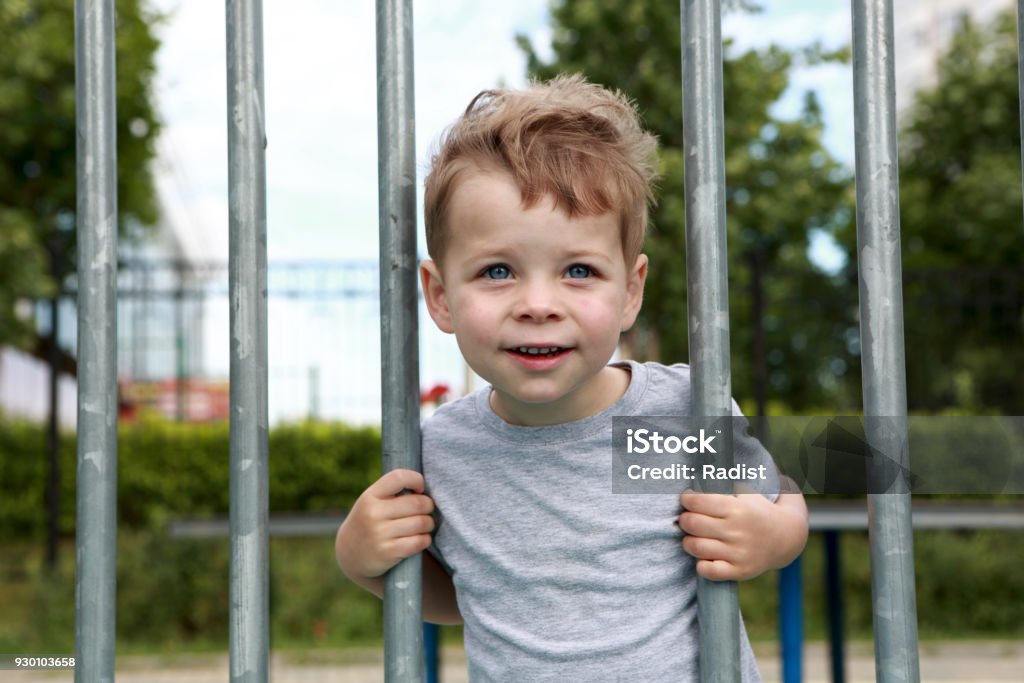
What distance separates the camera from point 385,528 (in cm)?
128

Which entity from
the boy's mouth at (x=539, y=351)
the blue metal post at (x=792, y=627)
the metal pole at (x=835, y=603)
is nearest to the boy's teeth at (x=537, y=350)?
the boy's mouth at (x=539, y=351)

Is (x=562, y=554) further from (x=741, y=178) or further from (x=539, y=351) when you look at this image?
(x=741, y=178)

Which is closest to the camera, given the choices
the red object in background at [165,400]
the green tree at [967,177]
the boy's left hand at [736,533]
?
the boy's left hand at [736,533]

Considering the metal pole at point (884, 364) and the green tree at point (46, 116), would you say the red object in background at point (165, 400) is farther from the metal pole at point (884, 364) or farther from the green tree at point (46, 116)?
the metal pole at point (884, 364)

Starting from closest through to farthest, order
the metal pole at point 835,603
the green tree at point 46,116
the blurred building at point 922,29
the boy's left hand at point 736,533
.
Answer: the boy's left hand at point 736,533
the metal pole at point 835,603
the green tree at point 46,116
the blurred building at point 922,29

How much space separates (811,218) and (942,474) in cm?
1156

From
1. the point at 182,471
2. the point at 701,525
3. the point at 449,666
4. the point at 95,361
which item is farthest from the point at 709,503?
the point at 182,471

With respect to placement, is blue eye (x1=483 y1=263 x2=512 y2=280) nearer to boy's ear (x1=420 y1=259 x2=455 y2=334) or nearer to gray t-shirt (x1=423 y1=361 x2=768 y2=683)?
boy's ear (x1=420 y1=259 x2=455 y2=334)

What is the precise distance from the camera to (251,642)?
1.11 m

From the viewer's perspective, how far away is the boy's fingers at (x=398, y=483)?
1.23m

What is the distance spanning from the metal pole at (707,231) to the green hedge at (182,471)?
703cm

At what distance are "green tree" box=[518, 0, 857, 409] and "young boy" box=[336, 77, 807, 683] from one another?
5509mm

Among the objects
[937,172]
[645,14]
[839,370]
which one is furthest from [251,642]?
[937,172]

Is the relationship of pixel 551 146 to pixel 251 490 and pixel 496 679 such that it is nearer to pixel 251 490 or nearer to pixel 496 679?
pixel 251 490
